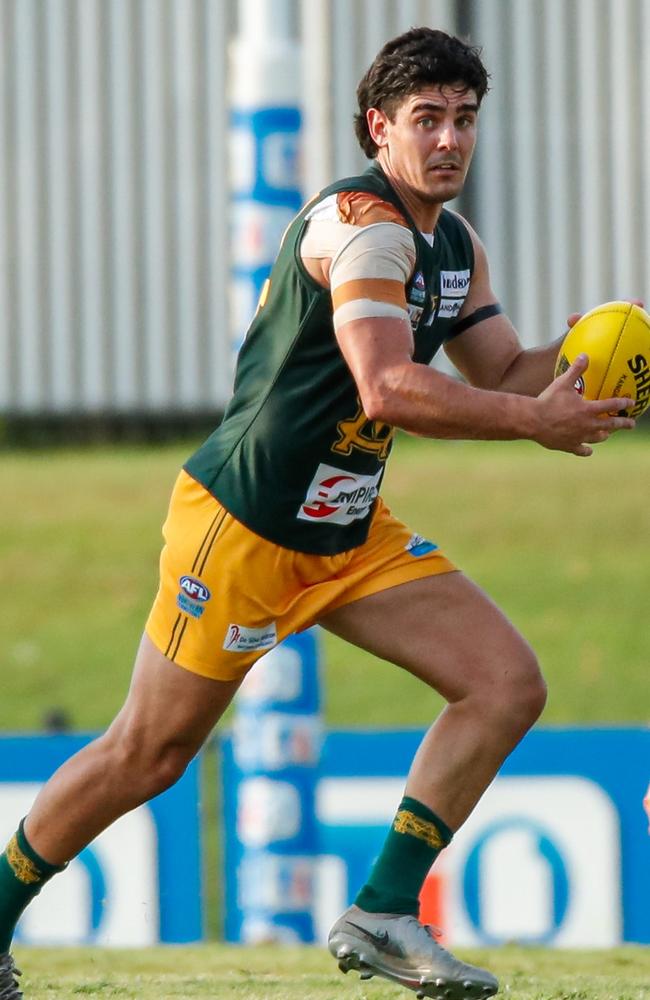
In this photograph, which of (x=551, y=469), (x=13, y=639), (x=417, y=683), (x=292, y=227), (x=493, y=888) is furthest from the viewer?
(x=551, y=469)

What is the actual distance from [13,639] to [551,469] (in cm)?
512

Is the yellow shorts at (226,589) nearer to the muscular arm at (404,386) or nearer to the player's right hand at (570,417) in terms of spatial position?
the muscular arm at (404,386)

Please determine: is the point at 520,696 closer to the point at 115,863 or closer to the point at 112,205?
the point at 115,863

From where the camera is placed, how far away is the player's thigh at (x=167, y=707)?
4574mm

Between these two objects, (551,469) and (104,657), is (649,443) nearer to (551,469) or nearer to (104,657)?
(551,469)

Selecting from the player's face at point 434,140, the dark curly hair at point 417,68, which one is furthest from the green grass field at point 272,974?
the dark curly hair at point 417,68

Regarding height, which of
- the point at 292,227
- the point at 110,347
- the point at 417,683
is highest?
the point at 292,227

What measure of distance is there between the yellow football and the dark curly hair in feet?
2.08

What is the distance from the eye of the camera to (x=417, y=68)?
14.7 ft

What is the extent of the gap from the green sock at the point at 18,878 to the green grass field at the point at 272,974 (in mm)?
317

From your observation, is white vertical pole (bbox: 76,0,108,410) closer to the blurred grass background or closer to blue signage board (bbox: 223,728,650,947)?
the blurred grass background

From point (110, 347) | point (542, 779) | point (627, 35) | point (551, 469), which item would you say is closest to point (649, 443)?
point (551, 469)

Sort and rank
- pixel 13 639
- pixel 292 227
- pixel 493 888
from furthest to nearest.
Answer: pixel 13 639
pixel 493 888
pixel 292 227

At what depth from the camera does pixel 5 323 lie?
17.9m
